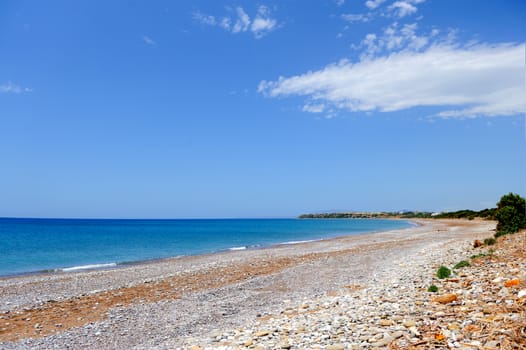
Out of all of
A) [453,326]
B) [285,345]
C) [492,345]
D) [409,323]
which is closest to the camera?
[492,345]

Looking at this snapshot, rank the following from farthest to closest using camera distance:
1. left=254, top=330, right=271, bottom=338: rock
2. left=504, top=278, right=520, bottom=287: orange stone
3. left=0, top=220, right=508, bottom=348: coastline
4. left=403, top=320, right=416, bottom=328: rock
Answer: left=0, top=220, right=508, bottom=348: coastline → left=504, top=278, right=520, bottom=287: orange stone → left=254, top=330, right=271, bottom=338: rock → left=403, top=320, right=416, bottom=328: rock

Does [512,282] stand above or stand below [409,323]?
above

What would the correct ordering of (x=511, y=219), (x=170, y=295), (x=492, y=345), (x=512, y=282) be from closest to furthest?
1. (x=492, y=345)
2. (x=512, y=282)
3. (x=170, y=295)
4. (x=511, y=219)

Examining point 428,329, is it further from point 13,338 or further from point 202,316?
point 13,338

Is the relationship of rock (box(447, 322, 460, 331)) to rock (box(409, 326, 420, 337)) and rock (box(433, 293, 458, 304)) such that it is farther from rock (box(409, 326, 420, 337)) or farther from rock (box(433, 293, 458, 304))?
rock (box(433, 293, 458, 304))

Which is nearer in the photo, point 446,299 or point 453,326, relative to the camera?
point 453,326

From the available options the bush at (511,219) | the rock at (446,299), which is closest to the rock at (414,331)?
the rock at (446,299)

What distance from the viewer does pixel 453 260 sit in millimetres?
17359

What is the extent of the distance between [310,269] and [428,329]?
14.5 m

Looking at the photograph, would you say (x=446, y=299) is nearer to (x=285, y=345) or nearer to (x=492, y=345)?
(x=492, y=345)

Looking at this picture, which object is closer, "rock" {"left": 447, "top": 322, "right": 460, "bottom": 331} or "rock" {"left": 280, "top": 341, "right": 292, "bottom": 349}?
"rock" {"left": 447, "top": 322, "right": 460, "bottom": 331}

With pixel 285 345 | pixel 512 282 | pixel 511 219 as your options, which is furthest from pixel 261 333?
pixel 511 219

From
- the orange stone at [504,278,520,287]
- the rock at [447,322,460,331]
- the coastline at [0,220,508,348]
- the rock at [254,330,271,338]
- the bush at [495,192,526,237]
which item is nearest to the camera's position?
the rock at [447,322,460,331]

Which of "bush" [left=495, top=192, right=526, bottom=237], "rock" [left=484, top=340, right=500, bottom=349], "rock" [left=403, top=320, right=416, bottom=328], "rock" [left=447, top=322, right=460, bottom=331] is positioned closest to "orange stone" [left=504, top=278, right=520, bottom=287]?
"rock" [left=447, top=322, right=460, bottom=331]
